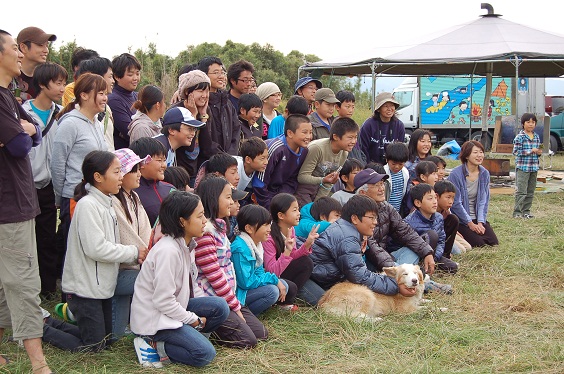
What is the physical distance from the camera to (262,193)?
5.77 m

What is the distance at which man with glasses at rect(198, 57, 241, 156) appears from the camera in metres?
5.79

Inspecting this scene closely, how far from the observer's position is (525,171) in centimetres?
942

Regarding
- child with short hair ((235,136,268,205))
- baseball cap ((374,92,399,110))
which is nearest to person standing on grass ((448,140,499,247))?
baseball cap ((374,92,399,110))

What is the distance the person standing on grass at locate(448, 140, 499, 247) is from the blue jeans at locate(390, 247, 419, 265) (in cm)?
160

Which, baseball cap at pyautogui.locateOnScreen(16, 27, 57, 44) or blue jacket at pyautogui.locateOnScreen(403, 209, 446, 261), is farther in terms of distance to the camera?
blue jacket at pyautogui.locateOnScreen(403, 209, 446, 261)

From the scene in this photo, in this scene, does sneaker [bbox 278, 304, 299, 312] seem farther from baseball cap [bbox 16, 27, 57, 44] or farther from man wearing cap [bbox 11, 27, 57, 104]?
baseball cap [bbox 16, 27, 57, 44]

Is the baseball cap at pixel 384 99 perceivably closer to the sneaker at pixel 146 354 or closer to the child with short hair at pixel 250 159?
the child with short hair at pixel 250 159

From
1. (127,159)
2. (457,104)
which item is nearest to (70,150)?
(127,159)

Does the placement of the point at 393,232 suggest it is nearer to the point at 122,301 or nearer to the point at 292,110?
the point at 292,110

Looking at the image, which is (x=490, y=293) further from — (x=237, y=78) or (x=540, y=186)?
(x=540, y=186)

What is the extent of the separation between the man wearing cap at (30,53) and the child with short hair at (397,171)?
3.44 metres

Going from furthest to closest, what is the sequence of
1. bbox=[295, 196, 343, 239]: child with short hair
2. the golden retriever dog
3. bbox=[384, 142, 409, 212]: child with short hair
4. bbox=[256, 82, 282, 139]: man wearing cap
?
bbox=[256, 82, 282, 139]: man wearing cap
bbox=[384, 142, 409, 212]: child with short hair
bbox=[295, 196, 343, 239]: child with short hair
the golden retriever dog

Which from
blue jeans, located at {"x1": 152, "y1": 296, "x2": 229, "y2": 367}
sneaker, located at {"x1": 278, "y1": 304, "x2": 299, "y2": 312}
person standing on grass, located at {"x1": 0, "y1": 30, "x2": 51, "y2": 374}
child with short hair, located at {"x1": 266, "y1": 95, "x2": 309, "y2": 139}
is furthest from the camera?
child with short hair, located at {"x1": 266, "y1": 95, "x2": 309, "y2": 139}

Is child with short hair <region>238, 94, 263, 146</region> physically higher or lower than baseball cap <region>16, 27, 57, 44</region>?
lower
